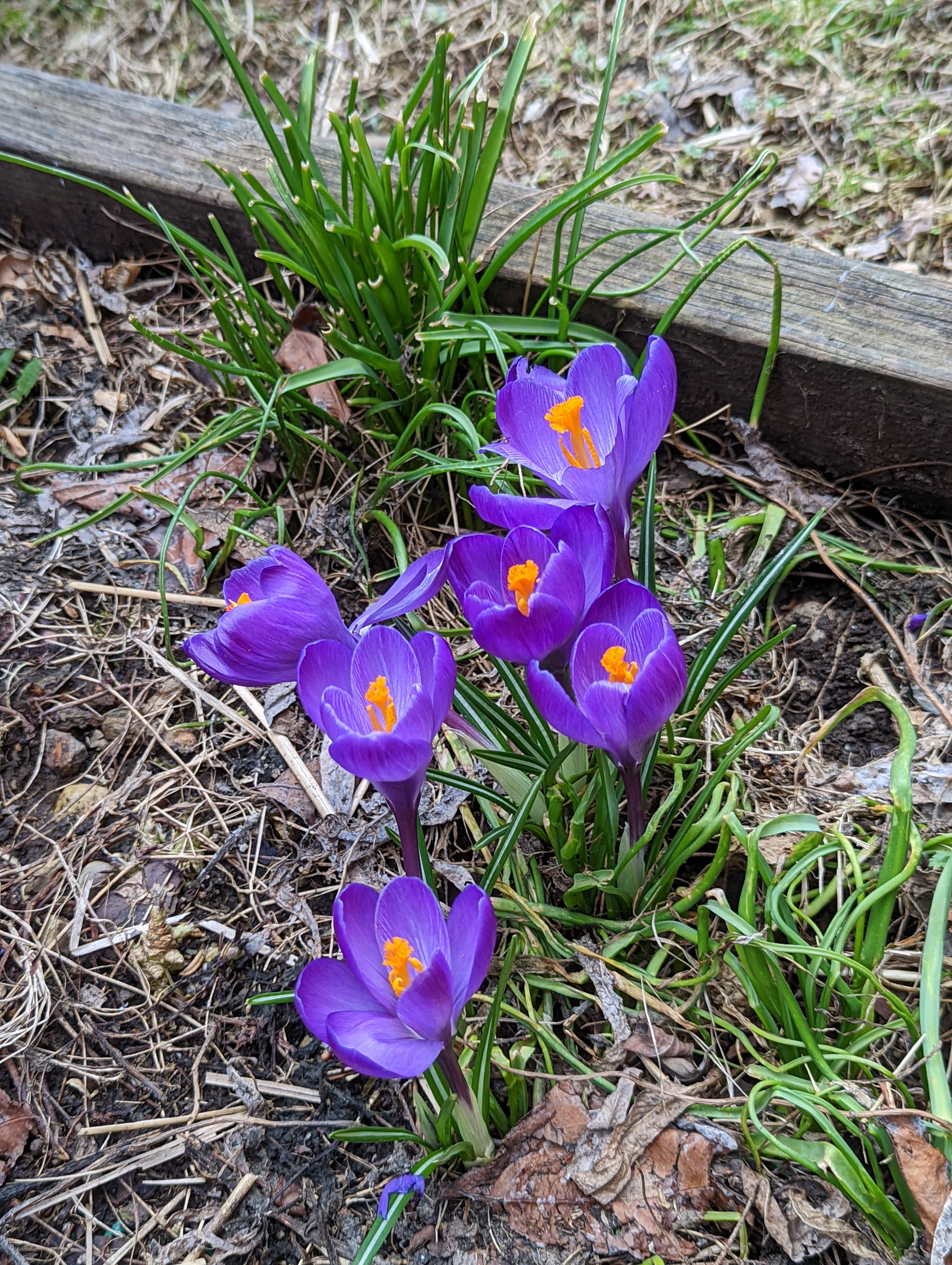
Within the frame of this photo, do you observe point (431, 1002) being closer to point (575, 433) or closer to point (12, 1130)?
point (575, 433)

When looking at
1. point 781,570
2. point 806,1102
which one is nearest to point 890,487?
point 781,570

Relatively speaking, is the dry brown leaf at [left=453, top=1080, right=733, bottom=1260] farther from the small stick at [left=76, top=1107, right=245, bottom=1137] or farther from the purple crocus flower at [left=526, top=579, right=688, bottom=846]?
the purple crocus flower at [left=526, top=579, right=688, bottom=846]

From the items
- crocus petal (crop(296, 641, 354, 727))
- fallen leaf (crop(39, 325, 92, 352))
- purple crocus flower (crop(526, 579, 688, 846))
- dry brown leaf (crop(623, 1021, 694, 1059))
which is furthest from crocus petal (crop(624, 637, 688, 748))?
fallen leaf (crop(39, 325, 92, 352))

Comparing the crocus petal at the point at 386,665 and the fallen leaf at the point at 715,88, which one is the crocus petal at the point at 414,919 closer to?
the crocus petal at the point at 386,665

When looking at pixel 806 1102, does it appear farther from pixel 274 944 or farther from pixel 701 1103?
pixel 274 944

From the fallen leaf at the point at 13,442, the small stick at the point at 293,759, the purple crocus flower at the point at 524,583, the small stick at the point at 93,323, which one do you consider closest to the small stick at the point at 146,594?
the small stick at the point at 293,759

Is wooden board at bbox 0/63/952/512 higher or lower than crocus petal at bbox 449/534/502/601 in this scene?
higher
